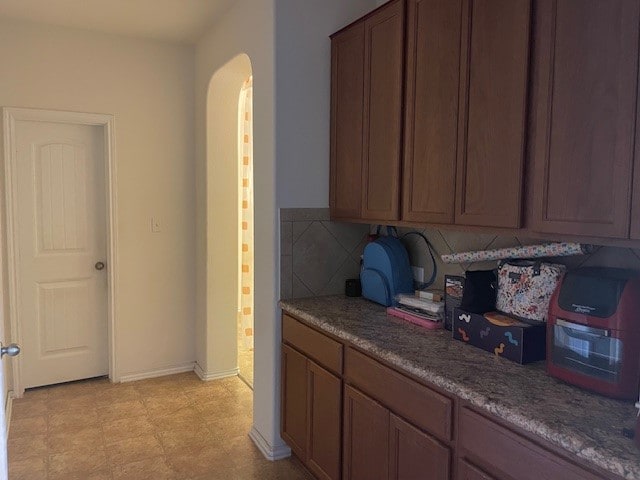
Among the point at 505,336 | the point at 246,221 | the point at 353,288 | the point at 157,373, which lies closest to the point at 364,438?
the point at 505,336

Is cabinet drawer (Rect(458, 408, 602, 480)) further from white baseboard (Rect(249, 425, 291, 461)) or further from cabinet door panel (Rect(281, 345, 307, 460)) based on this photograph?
white baseboard (Rect(249, 425, 291, 461))

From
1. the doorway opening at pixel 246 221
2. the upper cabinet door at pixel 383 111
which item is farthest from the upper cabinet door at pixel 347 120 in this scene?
the doorway opening at pixel 246 221

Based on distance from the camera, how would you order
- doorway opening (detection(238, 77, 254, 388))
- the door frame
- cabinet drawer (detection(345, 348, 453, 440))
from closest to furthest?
cabinet drawer (detection(345, 348, 453, 440)) < the door frame < doorway opening (detection(238, 77, 254, 388))

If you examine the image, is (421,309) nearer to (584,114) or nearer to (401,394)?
(401,394)

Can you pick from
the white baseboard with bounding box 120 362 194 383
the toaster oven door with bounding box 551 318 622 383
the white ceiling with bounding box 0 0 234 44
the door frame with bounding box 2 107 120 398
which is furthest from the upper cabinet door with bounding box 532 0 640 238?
the white baseboard with bounding box 120 362 194 383

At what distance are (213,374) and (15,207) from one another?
1.89 metres

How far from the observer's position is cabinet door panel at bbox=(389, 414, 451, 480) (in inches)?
61.9

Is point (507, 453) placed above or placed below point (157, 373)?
above

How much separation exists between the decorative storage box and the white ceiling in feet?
7.92

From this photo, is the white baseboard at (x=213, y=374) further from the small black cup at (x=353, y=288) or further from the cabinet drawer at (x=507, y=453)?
the cabinet drawer at (x=507, y=453)

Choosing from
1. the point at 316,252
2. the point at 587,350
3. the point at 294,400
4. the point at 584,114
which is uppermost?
the point at 584,114

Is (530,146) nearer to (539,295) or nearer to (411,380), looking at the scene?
(539,295)

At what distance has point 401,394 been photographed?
1748 millimetres

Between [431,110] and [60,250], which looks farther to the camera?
[60,250]
